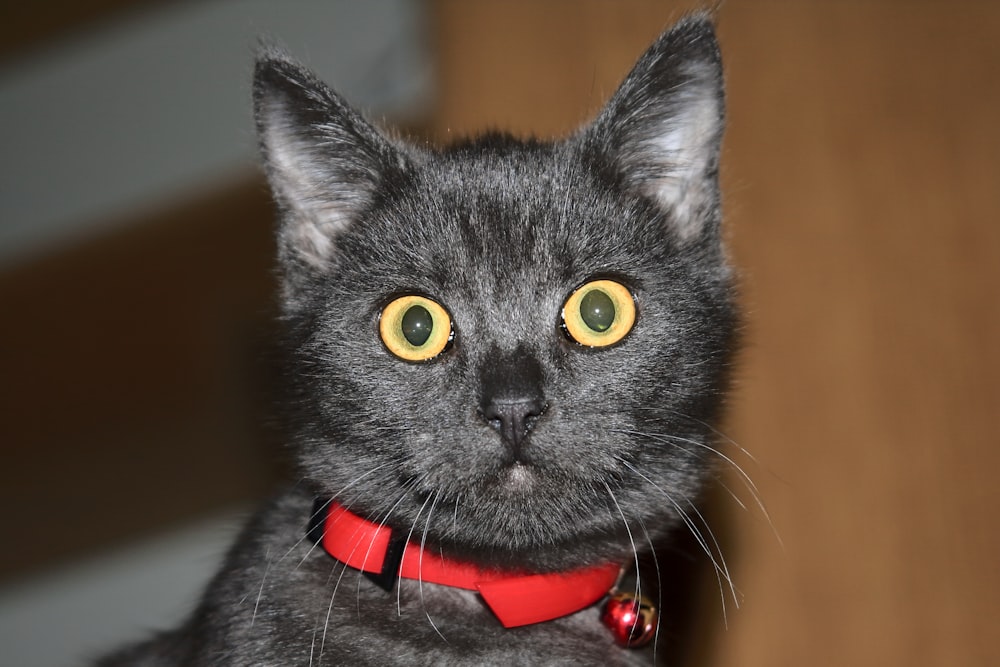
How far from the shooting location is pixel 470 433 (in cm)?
160

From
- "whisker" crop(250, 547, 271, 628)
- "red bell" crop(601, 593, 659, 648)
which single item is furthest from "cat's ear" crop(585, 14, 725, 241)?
"whisker" crop(250, 547, 271, 628)

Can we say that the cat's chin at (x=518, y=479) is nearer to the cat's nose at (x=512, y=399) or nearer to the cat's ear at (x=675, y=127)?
the cat's nose at (x=512, y=399)

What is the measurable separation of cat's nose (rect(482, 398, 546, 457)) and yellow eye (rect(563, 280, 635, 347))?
0.60ft

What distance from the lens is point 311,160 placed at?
1888 millimetres

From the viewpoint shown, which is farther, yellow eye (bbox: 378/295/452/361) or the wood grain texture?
the wood grain texture

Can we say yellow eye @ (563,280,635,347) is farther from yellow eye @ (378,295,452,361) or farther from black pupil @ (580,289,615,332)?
yellow eye @ (378,295,452,361)

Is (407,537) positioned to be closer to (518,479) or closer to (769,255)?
(518,479)

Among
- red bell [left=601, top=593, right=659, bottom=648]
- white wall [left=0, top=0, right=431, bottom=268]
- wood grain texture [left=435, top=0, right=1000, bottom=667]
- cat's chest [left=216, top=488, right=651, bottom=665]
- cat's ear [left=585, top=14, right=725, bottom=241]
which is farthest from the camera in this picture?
white wall [left=0, top=0, right=431, bottom=268]

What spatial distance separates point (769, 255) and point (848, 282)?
8.1 inches

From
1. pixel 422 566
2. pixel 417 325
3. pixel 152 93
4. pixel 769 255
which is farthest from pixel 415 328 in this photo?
pixel 152 93

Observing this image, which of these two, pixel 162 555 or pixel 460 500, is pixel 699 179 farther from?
pixel 162 555

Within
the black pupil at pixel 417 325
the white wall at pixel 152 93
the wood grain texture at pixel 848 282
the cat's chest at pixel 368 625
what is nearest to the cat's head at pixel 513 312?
the black pupil at pixel 417 325

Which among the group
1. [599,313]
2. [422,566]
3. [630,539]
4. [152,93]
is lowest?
[422,566]

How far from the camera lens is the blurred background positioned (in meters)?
2.45
